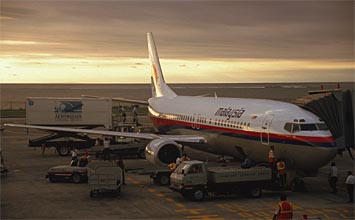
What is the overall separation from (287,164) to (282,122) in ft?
6.87

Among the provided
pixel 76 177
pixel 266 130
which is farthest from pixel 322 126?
pixel 76 177

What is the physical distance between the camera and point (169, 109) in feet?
140

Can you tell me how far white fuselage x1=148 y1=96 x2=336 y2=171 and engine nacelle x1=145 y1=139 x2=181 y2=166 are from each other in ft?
9.72

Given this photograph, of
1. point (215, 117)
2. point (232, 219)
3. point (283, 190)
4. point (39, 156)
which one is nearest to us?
point (232, 219)

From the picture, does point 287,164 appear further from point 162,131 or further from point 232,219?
point 162,131

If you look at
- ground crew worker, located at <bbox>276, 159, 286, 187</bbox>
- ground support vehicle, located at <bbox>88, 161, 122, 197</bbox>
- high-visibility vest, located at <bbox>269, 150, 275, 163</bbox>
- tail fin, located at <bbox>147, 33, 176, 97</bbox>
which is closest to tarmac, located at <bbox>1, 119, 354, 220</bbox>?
ground support vehicle, located at <bbox>88, 161, 122, 197</bbox>

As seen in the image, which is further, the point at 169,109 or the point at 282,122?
the point at 169,109

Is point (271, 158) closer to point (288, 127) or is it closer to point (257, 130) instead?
point (288, 127)

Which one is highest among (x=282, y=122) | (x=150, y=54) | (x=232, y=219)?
(x=150, y=54)

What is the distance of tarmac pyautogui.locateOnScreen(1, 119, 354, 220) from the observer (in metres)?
21.9

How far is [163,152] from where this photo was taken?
31.1 m

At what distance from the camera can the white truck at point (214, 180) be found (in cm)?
2425

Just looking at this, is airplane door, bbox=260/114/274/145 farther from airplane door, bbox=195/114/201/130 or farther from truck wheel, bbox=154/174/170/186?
airplane door, bbox=195/114/201/130

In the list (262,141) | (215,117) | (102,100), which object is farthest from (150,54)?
(262,141)
